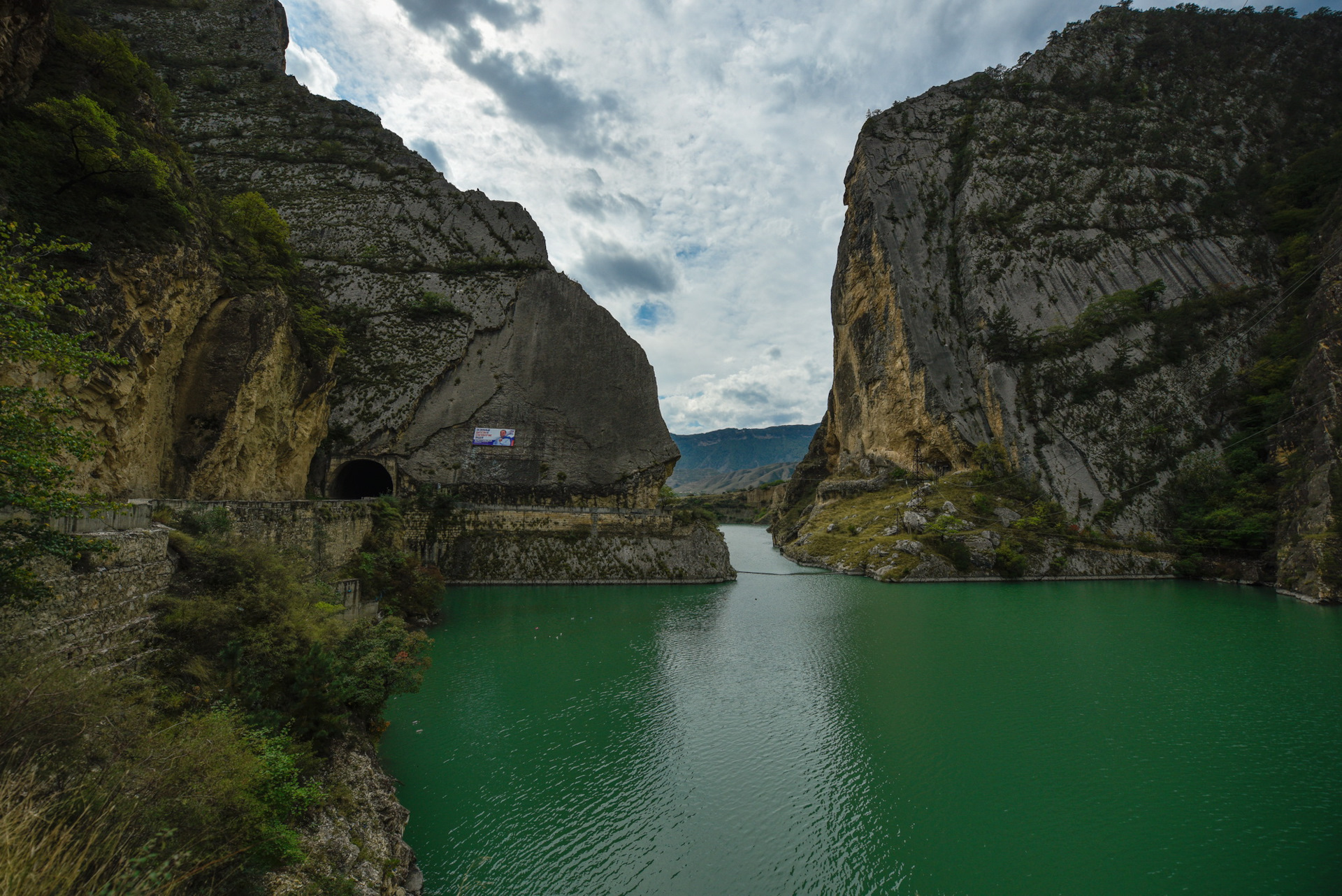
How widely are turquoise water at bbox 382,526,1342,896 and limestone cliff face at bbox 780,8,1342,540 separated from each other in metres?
29.8

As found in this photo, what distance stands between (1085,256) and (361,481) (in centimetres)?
6980

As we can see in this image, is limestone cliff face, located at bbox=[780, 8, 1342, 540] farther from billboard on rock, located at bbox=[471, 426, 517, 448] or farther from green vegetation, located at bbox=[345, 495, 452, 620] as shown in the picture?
green vegetation, located at bbox=[345, 495, 452, 620]

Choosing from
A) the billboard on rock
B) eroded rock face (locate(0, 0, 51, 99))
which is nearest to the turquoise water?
the billboard on rock

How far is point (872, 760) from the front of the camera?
11883 millimetres

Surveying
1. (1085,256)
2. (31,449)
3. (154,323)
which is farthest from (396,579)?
Answer: (1085,256)

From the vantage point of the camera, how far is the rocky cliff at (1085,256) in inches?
1797

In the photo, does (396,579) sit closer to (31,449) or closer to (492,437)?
(492,437)

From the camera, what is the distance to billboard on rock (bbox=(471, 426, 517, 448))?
36344 millimetres

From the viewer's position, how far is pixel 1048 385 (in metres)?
49.5

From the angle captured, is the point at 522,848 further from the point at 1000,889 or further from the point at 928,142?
the point at 928,142

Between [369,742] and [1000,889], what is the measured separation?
35.8 ft

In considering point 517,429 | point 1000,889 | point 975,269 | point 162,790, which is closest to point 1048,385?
point 975,269

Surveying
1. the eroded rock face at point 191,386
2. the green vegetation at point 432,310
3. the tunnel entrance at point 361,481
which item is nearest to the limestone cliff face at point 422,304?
the green vegetation at point 432,310

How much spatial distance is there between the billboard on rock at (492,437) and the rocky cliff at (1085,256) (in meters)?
34.0
